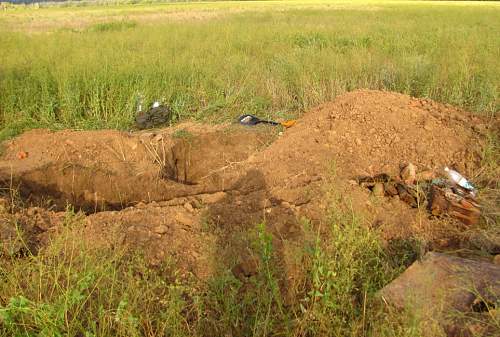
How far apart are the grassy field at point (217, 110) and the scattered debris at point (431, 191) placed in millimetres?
572

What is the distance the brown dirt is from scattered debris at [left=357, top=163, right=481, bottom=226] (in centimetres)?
11

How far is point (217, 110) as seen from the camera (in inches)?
263

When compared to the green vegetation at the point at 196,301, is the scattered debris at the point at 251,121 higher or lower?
lower

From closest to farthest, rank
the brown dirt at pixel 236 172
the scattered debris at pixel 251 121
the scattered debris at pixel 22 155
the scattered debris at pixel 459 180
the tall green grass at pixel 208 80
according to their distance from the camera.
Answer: the brown dirt at pixel 236 172 < the scattered debris at pixel 459 180 < the scattered debris at pixel 22 155 < the scattered debris at pixel 251 121 < the tall green grass at pixel 208 80

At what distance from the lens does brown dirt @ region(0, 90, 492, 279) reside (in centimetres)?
346

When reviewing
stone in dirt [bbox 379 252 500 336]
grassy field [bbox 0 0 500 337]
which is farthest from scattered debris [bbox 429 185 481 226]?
stone in dirt [bbox 379 252 500 336]

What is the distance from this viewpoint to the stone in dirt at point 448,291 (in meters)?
2.33

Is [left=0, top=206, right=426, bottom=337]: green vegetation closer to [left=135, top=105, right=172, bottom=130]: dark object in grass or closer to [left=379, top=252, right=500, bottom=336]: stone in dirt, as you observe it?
[left=379, top=252, right=500, bottom=336]: stone in dirt

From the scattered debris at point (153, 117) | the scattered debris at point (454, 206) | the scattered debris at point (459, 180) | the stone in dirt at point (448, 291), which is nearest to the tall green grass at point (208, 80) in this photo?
the scattered debris at point (153, 117)

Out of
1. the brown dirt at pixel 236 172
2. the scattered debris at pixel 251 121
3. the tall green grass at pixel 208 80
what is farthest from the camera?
the tall green grass at pixel 208 80

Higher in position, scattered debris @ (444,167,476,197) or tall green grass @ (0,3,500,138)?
tall green grass @ (0,3,500,138)

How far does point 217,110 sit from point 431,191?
3506 mm

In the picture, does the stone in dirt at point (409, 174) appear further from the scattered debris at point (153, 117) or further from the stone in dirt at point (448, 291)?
the scattered debris at point (153, 117)

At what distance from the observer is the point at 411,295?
2406 mm
